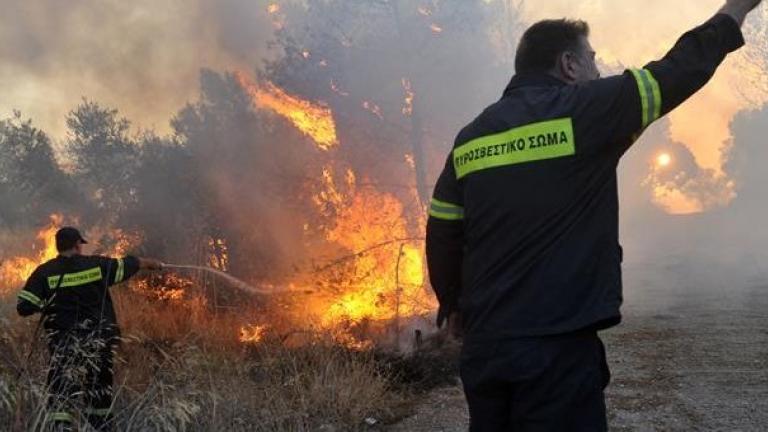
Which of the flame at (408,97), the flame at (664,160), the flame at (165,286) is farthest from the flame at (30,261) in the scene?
the flame at (664,160)

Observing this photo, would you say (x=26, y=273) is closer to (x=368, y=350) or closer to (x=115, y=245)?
(x=115, y=245)

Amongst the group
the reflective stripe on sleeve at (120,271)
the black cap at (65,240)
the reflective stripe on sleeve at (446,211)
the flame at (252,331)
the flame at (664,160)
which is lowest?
the flame at (252,331)

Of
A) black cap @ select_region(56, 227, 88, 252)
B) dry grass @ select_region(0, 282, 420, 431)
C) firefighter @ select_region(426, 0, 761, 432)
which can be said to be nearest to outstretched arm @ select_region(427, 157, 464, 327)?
firefighter @ select_region(426, 0, 761, 432)

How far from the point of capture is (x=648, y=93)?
1.70 meters

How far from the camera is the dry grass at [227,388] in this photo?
11.2 ft

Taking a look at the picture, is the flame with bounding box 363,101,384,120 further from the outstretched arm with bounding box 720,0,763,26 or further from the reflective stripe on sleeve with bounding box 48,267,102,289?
the outstretched arm with bounding box 720,0,763,26

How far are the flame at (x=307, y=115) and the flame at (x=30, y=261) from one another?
5.46 m

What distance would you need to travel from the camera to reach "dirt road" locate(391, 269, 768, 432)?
171 inches

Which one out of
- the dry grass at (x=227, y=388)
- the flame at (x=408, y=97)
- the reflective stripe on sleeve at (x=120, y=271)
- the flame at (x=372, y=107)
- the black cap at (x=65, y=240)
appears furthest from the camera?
the flame at (x=372, y=107)

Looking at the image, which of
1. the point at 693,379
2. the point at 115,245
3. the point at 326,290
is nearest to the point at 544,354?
the point at 693,379

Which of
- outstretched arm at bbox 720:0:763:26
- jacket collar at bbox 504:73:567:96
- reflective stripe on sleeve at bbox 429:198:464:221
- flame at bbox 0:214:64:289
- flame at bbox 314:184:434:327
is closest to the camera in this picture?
outstretched arm at bbox 720:0:763:26

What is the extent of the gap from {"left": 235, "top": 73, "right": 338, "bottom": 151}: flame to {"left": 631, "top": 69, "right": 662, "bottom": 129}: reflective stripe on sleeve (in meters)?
12.1

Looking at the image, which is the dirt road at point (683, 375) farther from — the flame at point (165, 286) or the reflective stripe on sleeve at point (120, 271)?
the flame at point (165, 286)

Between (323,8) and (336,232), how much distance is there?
467 centimetres
